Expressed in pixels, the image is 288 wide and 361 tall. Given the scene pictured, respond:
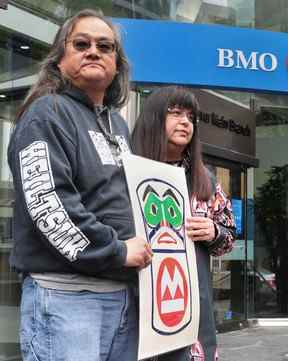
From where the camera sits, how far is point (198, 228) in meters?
2.22

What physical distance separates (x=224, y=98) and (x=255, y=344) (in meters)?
3.31

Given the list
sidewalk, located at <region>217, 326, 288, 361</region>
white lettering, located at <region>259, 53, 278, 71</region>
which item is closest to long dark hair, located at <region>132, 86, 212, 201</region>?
sidewalk, located at <region>217, 326, 288, 361</region>

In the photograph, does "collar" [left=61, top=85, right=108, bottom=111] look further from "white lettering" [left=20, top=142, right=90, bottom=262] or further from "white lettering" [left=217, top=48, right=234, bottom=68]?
"white lettering" [left=217, top=48, right=234, bottom=68]

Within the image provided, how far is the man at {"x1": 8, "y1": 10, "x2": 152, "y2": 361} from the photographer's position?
1.74m

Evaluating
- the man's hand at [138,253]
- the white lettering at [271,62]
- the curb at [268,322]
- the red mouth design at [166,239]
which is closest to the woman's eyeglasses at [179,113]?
the red mouth design at [166,239]

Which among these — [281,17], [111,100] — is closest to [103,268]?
[111,100]

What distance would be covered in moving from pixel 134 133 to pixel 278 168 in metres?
7.36

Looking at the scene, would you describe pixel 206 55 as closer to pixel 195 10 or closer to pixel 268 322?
pixel 195 10

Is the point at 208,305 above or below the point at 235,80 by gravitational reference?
below

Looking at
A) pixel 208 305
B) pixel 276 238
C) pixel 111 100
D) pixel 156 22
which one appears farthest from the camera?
pixel 276 238

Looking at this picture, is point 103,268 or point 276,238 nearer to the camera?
point 103,268

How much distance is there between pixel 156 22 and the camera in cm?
695

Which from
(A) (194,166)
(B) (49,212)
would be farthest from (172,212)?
(B) (49,212)

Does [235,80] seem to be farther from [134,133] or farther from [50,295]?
[50,295]
